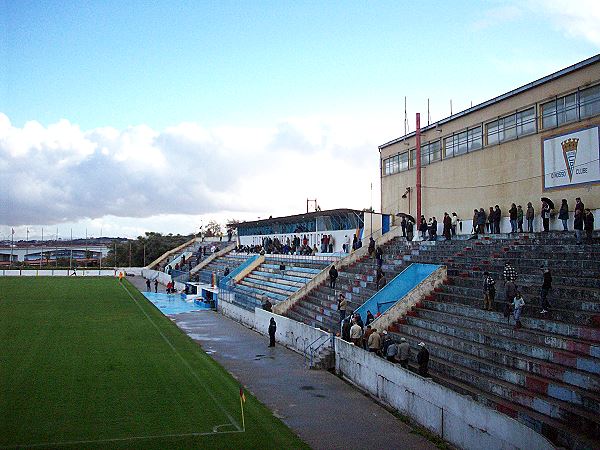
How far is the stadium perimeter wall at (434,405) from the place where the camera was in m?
9.84

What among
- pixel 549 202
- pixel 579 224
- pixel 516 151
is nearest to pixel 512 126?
pixel 516 151

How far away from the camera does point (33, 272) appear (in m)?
76.1

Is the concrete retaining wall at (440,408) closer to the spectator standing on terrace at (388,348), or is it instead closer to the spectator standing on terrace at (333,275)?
the spectator standing on terrace at (388,348)

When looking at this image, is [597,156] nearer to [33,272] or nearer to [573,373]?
[573,373]

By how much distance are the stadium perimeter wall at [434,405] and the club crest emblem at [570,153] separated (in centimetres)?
1130

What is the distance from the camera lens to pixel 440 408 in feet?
39.7

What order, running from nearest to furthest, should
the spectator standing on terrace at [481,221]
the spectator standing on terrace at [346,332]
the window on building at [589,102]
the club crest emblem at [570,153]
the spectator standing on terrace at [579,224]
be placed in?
the spectator standing on terrace at [579,224] < the spectator standing on terrace at [346,332] < the window on building at [589,102] < the club crest emblem at [570,153] < the spectator standing on terrace at [481,221]

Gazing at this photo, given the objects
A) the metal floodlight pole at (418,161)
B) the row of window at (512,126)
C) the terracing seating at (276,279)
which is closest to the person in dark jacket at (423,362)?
the row of window at (512,126)

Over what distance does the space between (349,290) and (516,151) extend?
9.38m

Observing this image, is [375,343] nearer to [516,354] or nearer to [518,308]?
[518,308]

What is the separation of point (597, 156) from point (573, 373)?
479 inches

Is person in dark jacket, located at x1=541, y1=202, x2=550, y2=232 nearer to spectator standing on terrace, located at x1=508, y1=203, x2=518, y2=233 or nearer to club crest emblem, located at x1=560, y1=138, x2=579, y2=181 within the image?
spectator standing on terrace, located at x1=508, y1=203, x2=518, y2=233

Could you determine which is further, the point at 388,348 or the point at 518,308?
the point at 388,348

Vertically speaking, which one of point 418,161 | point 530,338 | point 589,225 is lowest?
point 530,338
